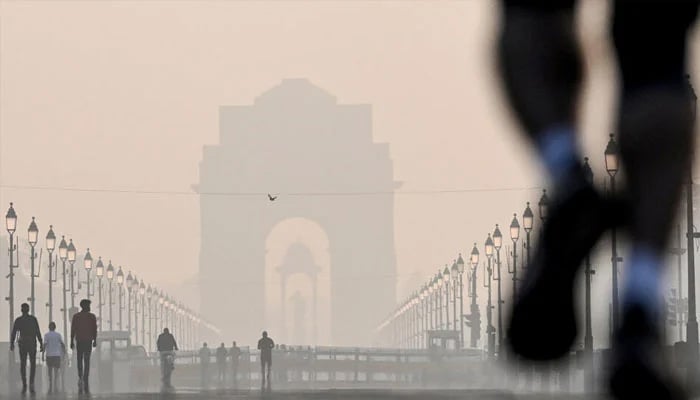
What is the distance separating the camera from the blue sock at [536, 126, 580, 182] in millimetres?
2531

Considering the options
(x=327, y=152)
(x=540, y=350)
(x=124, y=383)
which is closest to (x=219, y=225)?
(x=327, y=152)

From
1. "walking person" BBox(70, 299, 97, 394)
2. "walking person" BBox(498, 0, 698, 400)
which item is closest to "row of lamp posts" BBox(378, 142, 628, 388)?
"walking person" BBox(498, 0, 698, 400)

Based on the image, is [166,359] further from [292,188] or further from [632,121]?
[292,188]

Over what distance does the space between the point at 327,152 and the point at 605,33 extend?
176063 mm

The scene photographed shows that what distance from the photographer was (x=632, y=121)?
8.23 feet

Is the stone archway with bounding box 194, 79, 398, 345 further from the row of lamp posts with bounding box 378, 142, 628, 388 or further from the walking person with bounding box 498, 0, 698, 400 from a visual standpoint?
the walking person with bounding box 498, 0, 698, 400

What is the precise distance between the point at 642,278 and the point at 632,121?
19 cm

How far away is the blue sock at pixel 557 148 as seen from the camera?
2.53 metres

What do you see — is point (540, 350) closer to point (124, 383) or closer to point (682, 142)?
point (682, 142)

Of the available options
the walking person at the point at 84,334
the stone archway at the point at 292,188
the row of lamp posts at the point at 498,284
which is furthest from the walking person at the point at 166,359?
the stone archway at the point at 292,188

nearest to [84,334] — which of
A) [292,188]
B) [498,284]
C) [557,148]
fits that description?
[557,148]

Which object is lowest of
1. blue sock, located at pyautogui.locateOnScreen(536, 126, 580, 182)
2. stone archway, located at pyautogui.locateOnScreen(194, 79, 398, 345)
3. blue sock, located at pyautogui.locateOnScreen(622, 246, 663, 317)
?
blue sock, located at pyautogui.locateOnScreen(622, 246, 663, 317)

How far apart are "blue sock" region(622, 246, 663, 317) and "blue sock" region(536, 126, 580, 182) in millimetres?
139

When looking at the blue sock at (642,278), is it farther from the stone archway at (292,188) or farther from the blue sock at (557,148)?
the stone archway at (292,188)
